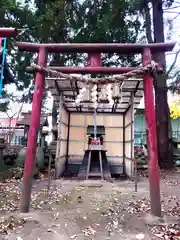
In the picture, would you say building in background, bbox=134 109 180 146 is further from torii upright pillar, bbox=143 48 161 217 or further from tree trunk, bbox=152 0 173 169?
torii upright pillar, bbox=143 48 161 217

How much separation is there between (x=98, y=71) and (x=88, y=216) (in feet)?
9.43

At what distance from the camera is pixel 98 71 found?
220 inches

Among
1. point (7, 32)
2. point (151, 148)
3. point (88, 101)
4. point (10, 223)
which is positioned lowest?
point (10, 223)

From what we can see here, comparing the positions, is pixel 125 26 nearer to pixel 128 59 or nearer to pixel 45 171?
pixel 128 59

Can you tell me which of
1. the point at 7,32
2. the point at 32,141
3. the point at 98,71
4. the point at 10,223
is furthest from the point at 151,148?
the point at 7,32

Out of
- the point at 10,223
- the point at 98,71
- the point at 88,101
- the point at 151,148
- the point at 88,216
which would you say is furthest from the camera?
the point at 88,101

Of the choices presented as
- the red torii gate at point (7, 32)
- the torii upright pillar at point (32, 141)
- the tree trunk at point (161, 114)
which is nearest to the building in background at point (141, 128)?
the tree trunk at point (161, 114)

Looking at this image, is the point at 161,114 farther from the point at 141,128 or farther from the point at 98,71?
the point at 141,128

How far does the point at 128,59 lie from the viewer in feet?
40.4

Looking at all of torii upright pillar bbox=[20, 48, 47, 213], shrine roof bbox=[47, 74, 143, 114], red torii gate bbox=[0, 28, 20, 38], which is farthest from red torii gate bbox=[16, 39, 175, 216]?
shrine roof bbox=[47, 74, 143, 114]

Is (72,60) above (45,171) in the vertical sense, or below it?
above

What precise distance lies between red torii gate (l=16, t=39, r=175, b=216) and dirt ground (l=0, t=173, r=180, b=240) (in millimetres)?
405

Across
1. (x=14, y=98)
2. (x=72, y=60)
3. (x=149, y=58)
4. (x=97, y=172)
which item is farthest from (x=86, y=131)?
(x=149, y=58)

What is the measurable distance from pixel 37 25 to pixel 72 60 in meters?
2.45
